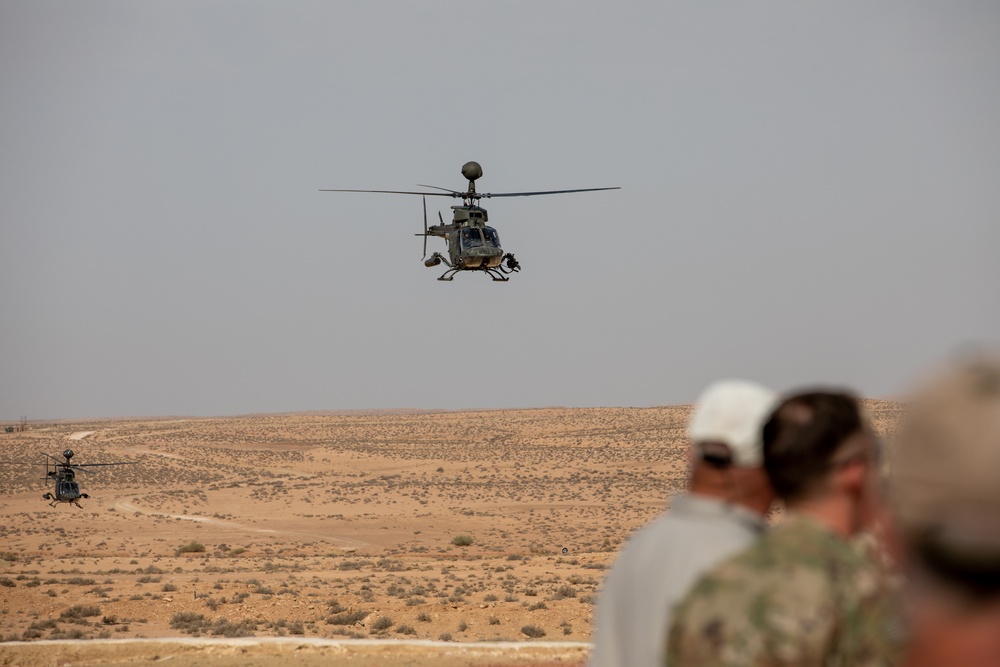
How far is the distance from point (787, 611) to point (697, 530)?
0.76m

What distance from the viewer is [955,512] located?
4.56 ft

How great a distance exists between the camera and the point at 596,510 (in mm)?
52875

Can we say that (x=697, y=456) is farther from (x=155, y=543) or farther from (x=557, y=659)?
(x=155, y=543)

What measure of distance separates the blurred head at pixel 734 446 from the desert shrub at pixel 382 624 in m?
18.7

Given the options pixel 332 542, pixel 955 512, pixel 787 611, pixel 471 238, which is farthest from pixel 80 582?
pixel 955 512

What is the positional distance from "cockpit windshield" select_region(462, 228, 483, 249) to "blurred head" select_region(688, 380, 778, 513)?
2313 centimetres

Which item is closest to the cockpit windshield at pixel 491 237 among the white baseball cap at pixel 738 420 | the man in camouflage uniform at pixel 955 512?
the white baseball cap at pixel 738 420

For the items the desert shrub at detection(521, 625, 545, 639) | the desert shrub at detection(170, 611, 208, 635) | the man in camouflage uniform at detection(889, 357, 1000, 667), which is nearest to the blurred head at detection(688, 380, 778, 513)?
the man in camouflage uniform at detection(889, 357, 1000, 667)

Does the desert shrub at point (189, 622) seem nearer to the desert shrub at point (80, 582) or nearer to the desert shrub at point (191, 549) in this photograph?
the desert shrub at point (80, 582)

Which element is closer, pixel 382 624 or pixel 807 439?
pixel 807 439

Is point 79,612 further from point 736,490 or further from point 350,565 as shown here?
point 736,490

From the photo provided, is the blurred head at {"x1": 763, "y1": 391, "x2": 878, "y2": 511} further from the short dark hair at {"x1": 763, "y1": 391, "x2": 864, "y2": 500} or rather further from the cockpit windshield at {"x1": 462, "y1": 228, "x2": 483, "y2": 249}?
Answer: the cockpit windshield at {"x1": 462, "y1": 228, "x2": 483, "y2": 249}

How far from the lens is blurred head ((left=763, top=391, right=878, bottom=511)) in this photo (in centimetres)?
292

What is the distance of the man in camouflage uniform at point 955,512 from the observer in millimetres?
1374
